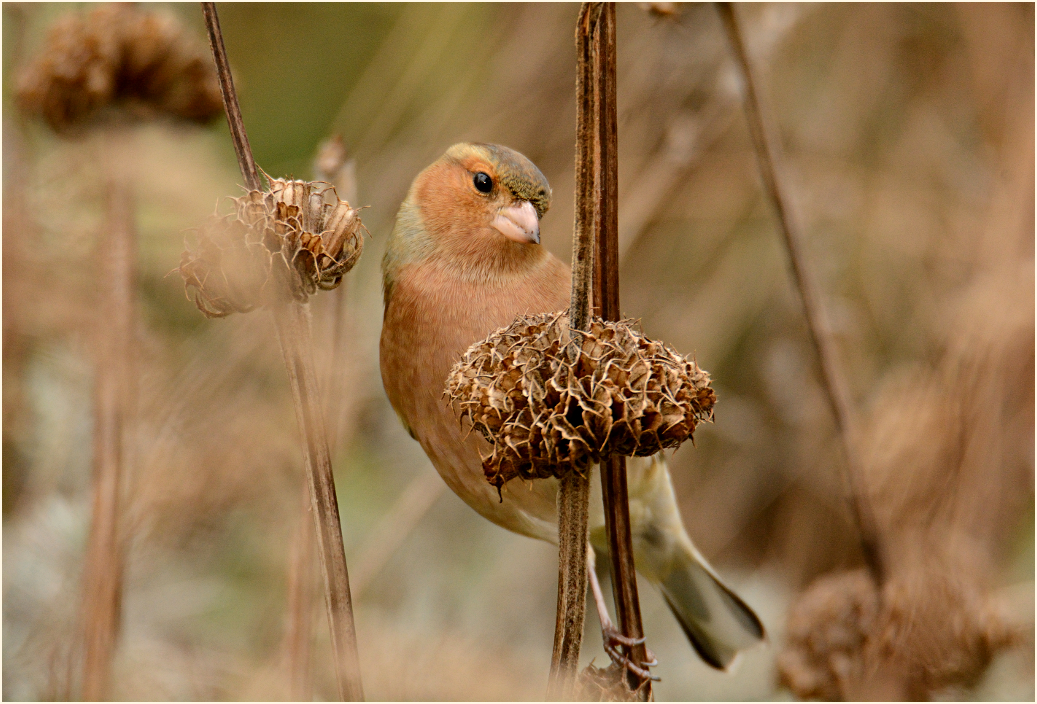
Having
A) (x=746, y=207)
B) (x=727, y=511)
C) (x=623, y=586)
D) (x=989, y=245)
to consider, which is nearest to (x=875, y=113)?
(x=746, y=207)

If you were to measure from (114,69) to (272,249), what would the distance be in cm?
165

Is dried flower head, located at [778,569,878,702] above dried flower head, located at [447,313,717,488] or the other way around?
the other way around

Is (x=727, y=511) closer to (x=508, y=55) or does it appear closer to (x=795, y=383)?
(x=795, y=383)

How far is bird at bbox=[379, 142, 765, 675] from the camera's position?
242cm

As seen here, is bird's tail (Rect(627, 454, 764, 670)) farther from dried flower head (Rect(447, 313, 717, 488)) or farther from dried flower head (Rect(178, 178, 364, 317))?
dried flower head (Rect(178, 178, 364, 317))

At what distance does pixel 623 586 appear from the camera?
1.67 meters

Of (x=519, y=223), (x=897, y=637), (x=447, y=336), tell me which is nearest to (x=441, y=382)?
(x=447, y=336)

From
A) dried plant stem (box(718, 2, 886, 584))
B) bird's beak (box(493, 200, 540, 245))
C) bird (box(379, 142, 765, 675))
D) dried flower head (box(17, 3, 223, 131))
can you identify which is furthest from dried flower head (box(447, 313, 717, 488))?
dried flower head (box(17, 3, 223, 131))

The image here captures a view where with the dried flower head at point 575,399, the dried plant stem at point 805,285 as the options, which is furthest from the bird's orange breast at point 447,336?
the dried flower head at point 575,399

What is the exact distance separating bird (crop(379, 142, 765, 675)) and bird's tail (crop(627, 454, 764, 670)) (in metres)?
0.34

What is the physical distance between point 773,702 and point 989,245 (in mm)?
2229

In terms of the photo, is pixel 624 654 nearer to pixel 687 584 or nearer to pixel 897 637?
pixel 897 637

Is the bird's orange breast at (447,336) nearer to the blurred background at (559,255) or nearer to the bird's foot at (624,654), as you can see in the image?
the blurred background at (559,255)

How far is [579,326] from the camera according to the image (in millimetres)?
1382
